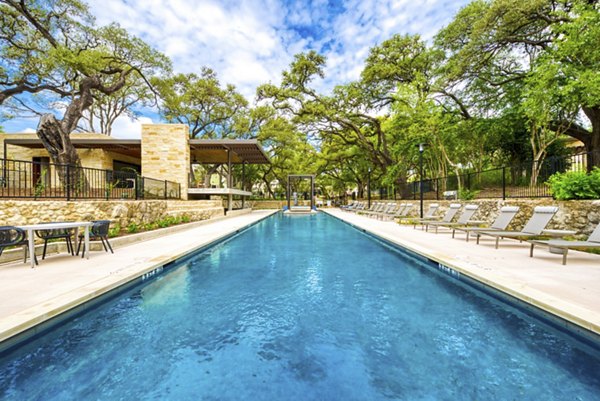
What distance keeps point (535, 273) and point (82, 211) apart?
34.4 ft

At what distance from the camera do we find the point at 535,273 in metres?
4.43

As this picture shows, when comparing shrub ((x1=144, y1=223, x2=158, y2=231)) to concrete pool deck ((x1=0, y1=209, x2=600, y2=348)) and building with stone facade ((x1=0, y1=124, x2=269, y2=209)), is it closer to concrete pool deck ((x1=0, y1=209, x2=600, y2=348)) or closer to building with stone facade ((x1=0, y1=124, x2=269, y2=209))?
concrete pool deck ((x1=0, y1=209, x2=600, y2=348))

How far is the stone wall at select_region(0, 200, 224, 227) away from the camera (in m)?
6.17

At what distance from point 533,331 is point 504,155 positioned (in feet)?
64.3

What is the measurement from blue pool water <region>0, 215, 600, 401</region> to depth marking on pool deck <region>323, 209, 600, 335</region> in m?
0.27

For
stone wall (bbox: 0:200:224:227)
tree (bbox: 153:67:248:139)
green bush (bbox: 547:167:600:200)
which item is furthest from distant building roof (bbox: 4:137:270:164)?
green bush (bbox: 547:167:600:200)

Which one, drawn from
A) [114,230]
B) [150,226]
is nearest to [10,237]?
[114,230]

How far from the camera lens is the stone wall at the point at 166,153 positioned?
15.7m

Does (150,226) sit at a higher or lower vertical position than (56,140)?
lower

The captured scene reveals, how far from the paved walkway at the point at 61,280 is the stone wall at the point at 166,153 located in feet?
32.3

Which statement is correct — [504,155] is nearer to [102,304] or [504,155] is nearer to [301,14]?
[301,14]

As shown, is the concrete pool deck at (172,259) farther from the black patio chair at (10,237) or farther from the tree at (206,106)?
the tree at (206,106)

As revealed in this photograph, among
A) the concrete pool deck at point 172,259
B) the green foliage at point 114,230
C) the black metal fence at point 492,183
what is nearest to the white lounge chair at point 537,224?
the concrete pool deck at point 172,259

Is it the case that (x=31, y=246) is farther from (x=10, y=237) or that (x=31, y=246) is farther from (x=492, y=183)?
(x=492, y=183)
